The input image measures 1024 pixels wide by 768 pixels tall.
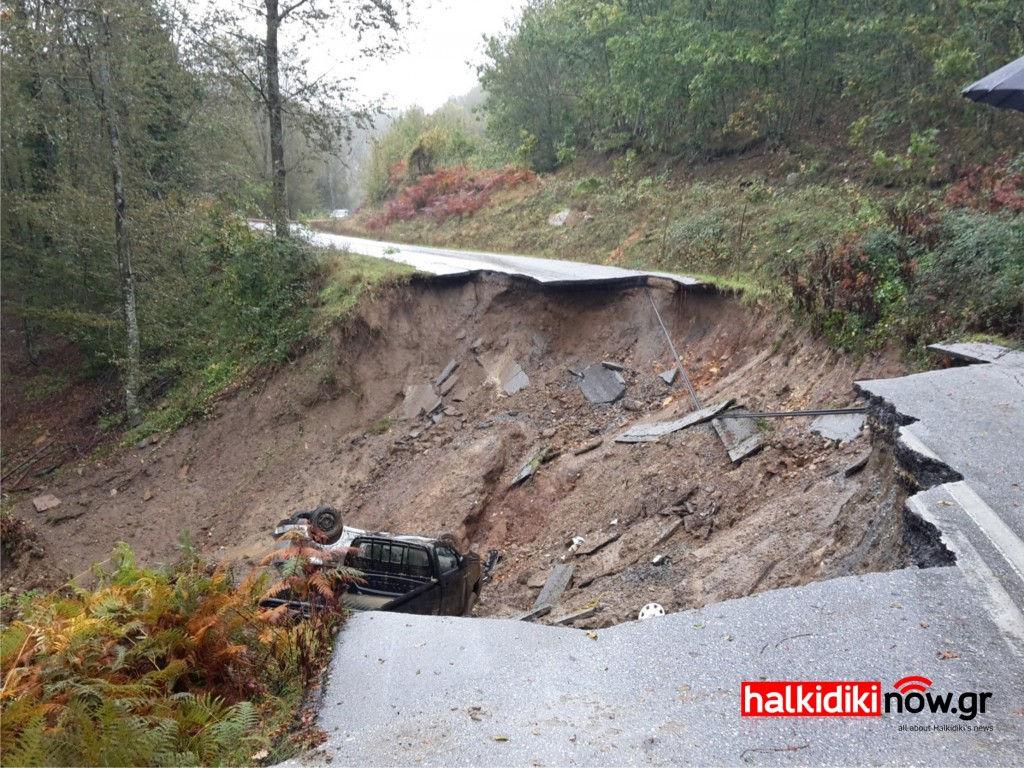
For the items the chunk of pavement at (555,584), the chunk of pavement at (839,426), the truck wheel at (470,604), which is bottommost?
the truck wheel at (470,604)

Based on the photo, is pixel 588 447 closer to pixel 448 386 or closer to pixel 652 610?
pixel 448 386

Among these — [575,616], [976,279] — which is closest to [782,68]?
[976,279]

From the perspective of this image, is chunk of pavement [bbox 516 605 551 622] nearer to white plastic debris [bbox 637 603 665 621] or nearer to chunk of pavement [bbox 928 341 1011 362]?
white plastic debris [bbox 637 603 665 621]

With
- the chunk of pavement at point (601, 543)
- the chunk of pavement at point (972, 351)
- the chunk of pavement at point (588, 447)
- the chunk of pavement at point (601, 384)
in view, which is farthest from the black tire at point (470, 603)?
the chunk of pavement at point (972, 351)

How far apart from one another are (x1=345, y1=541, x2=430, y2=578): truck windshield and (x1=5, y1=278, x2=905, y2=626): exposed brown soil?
1.43 m

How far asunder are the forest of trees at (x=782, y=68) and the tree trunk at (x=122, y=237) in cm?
1429

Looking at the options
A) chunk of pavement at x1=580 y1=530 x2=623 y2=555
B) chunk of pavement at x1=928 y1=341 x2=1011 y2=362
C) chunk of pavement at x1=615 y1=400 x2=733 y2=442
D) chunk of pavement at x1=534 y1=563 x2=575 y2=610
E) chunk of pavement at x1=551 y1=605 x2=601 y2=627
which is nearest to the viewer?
chunk of pavement at x1=551 y1=605 x2=601 y2=627

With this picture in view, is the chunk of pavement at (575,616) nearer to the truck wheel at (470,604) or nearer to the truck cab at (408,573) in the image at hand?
the truck cab at (408,573)

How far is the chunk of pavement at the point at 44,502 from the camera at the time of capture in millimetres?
13773

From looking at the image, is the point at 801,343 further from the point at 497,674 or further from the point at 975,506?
the point at 497,674

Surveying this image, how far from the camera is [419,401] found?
47.6 ft

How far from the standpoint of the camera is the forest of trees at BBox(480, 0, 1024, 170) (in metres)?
14.7

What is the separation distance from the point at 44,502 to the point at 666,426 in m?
12.5

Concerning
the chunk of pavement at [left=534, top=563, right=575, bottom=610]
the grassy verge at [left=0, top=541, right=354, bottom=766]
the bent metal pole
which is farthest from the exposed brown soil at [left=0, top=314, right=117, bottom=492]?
the bent metal pole
